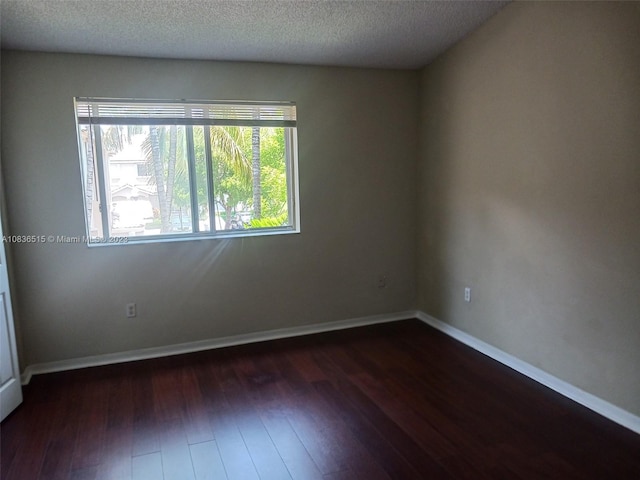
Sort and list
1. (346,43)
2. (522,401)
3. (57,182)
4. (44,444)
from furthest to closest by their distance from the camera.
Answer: (346,43) < (57,182) < (522,401) < (44,444)

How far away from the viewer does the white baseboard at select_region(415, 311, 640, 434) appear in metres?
2.32

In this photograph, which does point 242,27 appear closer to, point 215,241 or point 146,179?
point 146,179

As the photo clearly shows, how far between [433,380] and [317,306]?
128cm

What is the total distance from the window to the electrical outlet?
50 centimetres

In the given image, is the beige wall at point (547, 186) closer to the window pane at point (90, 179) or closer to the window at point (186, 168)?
the window at point (186, 168)

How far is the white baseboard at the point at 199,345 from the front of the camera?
10.2 feet

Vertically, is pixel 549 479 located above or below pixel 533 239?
below

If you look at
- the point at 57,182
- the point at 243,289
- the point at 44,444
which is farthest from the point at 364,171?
the point at 44,444

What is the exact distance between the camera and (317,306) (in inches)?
150

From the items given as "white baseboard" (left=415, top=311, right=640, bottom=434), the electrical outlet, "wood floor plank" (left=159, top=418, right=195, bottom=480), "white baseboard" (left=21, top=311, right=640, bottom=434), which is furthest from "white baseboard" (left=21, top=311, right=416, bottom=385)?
"wood floor plank" (left=159, top=418, right=195, bottom=480)

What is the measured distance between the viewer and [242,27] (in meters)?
2.82

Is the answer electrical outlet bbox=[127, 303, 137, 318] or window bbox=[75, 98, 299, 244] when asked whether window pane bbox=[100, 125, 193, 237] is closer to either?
window bbox=[75, 98, 299, 244]

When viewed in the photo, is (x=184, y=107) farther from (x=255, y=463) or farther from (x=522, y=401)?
(x=522, y=401)

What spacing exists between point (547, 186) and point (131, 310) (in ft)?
10.2
